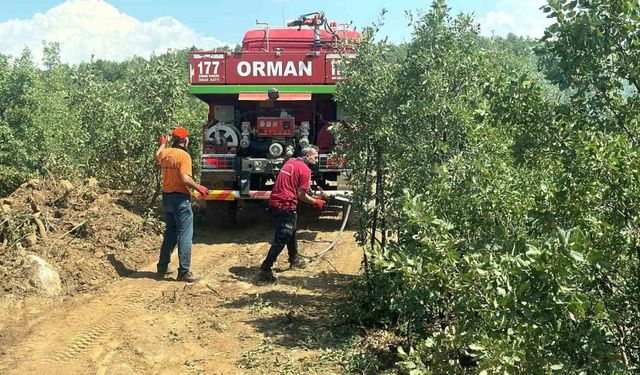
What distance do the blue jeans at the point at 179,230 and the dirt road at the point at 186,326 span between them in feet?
0.74

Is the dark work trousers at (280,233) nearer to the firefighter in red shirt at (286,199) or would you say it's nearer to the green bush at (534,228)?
the firefighter in red shirt at (286,199)

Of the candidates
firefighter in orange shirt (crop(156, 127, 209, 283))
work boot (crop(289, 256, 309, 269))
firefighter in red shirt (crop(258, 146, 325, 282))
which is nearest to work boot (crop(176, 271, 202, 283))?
firefighter in orange shirt (crop(156, 127, 209, 283))

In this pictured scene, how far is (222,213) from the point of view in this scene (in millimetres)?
9477

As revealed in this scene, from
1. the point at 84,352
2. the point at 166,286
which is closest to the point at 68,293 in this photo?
the point at 166,286

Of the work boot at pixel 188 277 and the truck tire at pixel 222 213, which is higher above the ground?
the truck tire at pixel 222 213

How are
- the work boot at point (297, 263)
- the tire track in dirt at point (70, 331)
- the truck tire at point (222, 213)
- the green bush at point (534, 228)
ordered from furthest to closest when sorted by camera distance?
the truck tire at point (222, 213) < the work boot at point (297, 263) < the tire track in dirt at point (70, 331) < the green bush at point (534, 228)

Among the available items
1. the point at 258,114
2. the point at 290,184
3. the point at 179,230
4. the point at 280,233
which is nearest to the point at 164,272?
the point at 179,230

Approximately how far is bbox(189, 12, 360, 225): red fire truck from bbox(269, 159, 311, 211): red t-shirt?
70.0 inches

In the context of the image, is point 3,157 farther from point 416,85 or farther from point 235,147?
point 416,85

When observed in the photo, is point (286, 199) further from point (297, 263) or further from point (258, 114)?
point (258, 114)

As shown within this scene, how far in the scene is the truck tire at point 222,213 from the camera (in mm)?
9430

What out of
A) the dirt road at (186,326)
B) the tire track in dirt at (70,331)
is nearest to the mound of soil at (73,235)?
A: the dirt road at (186,326)

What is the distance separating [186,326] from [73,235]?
2.84 m

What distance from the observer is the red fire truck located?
878 centimetres
